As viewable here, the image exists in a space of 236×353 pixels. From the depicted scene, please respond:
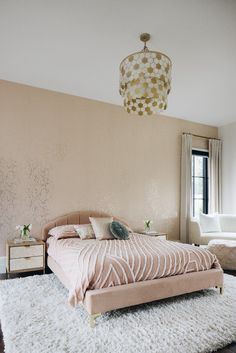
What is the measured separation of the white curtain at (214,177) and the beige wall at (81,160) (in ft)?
3.06

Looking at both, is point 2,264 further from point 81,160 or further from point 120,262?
point 120,262

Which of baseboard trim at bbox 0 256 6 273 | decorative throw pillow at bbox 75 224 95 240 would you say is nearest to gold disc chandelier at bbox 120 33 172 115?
decorative throw pillow at bbox 75 224 95 240

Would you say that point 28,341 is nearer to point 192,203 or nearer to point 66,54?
point 66,54

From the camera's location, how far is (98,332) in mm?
2146

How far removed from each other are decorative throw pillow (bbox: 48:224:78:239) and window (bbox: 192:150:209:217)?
10.6 ft

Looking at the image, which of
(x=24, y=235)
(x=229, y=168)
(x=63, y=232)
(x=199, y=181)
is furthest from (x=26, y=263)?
(x=229, y=168)

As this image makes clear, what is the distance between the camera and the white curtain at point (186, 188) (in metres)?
5.41

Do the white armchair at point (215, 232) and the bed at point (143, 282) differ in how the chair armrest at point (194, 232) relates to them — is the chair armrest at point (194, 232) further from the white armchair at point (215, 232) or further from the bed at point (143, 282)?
the bed at point (143, 282)

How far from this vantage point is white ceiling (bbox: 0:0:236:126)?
2.44 meters

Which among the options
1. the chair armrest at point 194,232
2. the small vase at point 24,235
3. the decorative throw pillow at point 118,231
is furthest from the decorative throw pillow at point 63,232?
the chair armrest at point 194,232

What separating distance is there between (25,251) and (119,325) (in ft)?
5.92

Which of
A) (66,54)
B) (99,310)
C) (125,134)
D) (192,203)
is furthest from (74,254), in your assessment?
(192,203)

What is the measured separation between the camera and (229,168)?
5941 millimetres

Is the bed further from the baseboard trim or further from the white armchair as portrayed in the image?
the white armchair
